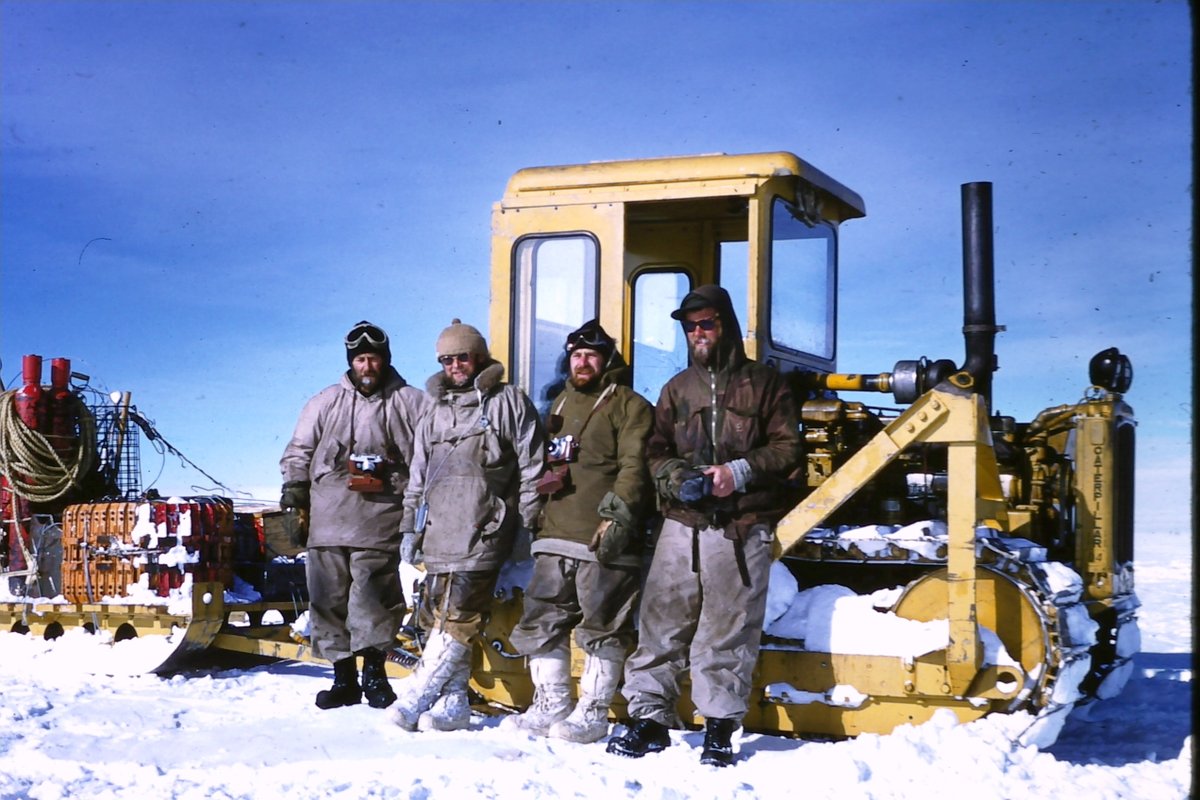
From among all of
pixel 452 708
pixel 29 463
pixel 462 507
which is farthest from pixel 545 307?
pixel 29 463

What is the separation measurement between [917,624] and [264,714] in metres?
3.38

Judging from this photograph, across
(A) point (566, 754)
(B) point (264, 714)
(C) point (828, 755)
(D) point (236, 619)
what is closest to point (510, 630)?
(A) point (566, 754)

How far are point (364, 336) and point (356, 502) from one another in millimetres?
894

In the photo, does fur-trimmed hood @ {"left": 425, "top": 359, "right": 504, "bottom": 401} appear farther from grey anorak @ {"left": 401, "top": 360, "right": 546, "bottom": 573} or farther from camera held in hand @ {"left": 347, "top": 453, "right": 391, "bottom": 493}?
camera held in hand @ {"left": 347, "top": 453, "right": 391, "bottom": 493}

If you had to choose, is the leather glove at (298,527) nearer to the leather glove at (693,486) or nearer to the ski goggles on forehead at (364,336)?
the ski goggles on forehead at (364,336)

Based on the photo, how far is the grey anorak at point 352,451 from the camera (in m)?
6.45

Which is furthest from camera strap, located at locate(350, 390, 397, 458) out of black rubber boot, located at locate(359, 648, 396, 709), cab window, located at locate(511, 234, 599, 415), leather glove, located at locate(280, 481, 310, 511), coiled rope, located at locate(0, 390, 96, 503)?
coiled rope, located at locate(0, 390, 96, 503)

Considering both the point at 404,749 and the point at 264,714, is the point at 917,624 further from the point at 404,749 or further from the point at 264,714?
the point at 264,714

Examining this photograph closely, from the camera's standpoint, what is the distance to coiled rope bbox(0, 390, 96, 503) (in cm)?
914

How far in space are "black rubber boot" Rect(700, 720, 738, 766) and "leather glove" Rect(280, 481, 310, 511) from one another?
105 inches

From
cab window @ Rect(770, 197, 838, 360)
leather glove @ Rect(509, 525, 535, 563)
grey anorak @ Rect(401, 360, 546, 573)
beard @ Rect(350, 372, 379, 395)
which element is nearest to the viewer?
grey anorak @ Rect(401, 360, 546, 573)

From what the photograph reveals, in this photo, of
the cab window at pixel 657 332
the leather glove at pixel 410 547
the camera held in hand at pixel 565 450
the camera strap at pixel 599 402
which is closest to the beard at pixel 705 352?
the camera strap at pixel 599 402

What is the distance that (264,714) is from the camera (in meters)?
6.43

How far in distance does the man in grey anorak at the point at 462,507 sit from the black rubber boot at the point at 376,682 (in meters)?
0.41
